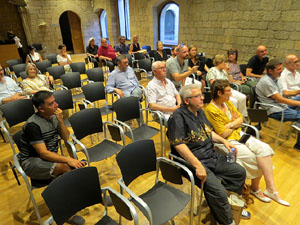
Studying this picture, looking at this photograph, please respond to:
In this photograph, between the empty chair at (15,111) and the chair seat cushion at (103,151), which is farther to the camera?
the empty chair at (15,111)

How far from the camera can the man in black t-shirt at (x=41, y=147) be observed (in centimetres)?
173

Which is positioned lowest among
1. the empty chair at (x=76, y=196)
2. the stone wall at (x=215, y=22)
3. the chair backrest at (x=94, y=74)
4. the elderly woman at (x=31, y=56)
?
the empty chair at (x=76, y=196)

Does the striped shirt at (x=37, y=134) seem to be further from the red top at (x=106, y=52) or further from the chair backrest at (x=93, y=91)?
the red top at (x=106, y=52)

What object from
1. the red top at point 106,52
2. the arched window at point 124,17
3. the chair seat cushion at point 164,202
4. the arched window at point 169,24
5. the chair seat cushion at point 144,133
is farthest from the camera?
the arched window at point 124,17

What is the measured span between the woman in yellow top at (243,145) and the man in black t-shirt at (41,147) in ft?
4.82

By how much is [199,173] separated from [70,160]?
3.80ft

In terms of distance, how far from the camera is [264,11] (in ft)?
15.8

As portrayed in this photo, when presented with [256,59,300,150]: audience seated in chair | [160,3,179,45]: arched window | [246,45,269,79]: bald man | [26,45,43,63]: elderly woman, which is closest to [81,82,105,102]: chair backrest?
[256,59,300,150]: audience seated in chair

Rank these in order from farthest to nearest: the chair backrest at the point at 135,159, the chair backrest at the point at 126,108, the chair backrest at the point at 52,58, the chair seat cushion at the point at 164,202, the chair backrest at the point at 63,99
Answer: the chair backrest at the point at 52,58, the chair backrest at the point at 63,99, the chair backrest at the point at 126,108, the chair backrest at the point at 135,159, the chair seat cushion at the point at 164,202

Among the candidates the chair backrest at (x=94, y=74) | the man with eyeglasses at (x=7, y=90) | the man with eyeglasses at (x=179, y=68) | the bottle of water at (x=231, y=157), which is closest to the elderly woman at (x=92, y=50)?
the chair backrest at (x=94, y=74)

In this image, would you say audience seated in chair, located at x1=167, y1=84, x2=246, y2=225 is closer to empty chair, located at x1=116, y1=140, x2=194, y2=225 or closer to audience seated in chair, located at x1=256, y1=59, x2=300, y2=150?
empty chair, located at x1=116, y1=140, x2=194, y2=225

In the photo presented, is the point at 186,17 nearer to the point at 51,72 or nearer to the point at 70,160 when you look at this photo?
the point at 51,72

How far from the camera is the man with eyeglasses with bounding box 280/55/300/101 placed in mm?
3086

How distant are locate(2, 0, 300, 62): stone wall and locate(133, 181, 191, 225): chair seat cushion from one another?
472 centimetres
